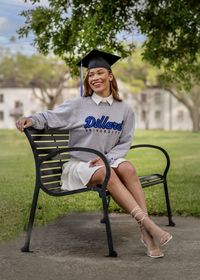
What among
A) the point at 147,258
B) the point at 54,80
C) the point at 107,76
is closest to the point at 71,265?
the point at 147,258

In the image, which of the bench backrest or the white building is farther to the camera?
the white building

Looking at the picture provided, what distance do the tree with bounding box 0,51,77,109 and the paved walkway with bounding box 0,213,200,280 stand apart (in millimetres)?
44190

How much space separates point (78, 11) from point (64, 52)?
73cm

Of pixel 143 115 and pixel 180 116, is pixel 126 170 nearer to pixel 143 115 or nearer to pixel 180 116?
pixel 143 115

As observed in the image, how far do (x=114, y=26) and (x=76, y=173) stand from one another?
410 centimetres

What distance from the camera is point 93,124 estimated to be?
16.2ft

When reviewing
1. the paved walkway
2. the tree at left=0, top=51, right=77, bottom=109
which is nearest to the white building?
the tree at left=0, top=51, right=77, bottom=109

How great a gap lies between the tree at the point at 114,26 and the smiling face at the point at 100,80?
3.22 meters

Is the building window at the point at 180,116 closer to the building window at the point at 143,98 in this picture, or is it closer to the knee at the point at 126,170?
the building window at the point at 143,98

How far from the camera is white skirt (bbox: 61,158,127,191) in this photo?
15.3ft

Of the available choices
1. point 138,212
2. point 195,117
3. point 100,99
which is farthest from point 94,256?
point 195,117

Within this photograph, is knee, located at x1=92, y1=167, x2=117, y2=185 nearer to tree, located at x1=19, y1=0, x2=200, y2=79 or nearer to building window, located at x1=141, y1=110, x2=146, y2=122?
tree, located at x1=19, y1=0, x2=200, y2=79

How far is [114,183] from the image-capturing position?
4500 mm

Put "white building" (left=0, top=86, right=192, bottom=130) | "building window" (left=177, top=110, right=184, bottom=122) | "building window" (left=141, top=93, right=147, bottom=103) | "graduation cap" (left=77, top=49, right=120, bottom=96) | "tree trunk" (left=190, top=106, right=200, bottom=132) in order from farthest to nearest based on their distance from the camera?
"building window" (left=177, top=110, right=184, bottom=122) < "white building" (left=0, top=86, right=192, bottom=130) < "building window" (left=141, top=93, right=147, bottom=103) < "tree trunk" (left=190, top=106, right=200, bottom=132) < "graduation cap" (left=77, top=49, right=120, bottom=96)
